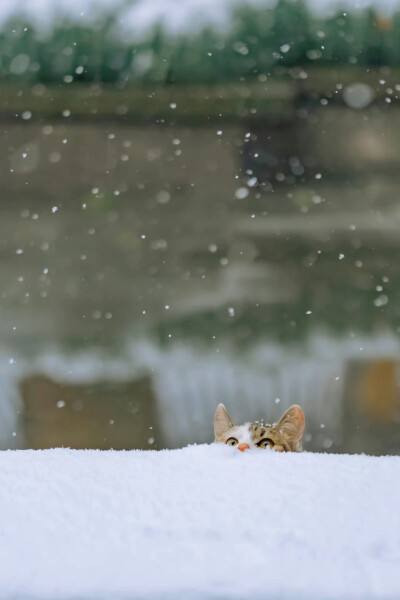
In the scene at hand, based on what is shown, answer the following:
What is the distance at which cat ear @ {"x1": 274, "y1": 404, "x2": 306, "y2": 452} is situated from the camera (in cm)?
107

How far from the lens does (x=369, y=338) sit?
1.41 meters

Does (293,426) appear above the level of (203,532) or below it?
above

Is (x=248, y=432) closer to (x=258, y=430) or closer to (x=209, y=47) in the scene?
(x=258, y=430)

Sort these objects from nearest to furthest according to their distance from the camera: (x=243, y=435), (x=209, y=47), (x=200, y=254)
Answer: (x=243, y=435)
(x=209, y=47)
(x=200, y=254)

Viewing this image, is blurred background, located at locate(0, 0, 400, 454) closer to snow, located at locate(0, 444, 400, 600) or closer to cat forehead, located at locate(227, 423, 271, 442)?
cat forehead, located at locate(227, 423, 271, 442)

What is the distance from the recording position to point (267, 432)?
1045 mm

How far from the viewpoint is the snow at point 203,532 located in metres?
0.38

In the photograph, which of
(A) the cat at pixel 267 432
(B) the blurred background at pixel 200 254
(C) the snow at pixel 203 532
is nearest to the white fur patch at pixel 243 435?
(A) the cat at pixel 267 432

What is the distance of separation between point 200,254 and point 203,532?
39.5 inches

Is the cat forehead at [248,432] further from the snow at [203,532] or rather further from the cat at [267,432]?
the snow at [203,532]

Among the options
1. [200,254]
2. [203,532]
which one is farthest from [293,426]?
[203,532]

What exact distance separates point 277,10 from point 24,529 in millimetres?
1098

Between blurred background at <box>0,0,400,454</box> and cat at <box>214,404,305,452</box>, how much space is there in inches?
12.1

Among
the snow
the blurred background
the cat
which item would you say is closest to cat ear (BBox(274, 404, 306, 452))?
the cat
